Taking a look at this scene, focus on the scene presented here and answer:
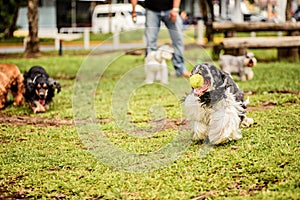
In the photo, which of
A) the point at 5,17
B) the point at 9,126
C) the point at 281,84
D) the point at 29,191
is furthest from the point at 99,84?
the point at 5,17

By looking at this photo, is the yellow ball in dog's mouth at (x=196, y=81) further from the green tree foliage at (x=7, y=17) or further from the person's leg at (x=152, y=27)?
the green tree foliage at (x=7, y=17)

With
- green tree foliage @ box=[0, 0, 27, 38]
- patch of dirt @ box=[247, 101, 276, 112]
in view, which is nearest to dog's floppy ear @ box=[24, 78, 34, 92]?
patch of dirt @ box=[247, 101, 276, 112]

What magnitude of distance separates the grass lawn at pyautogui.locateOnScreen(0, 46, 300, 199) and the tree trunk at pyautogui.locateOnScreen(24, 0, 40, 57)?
9.20 metres

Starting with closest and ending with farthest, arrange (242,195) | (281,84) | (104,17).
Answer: (242,195), (281,84), (104,17)

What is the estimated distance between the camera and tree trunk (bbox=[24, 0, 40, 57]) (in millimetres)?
17750

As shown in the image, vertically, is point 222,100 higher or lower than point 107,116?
higher

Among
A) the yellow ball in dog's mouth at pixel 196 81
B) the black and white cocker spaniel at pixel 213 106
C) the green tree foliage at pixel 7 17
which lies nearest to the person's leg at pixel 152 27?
the black and white cocker spaniel at pixel 213 106

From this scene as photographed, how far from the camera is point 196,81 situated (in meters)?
4.90

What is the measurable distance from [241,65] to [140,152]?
5278mm

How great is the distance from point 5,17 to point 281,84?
1940cm

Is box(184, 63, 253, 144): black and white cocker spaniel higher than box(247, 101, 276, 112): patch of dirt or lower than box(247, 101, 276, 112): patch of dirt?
higher

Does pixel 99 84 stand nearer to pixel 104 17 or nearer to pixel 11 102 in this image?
pixel 11 102

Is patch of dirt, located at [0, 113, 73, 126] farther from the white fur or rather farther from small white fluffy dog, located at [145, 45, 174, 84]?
small white fluffy dog, located at [145, 45, 174, 84]

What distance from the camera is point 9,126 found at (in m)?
6.85
